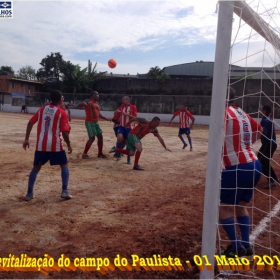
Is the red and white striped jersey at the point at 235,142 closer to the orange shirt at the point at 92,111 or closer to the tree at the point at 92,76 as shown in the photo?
the orange shirt at the point at 92,111

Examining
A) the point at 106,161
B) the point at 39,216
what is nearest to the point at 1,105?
the point at 106,161

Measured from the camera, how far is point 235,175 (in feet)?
11.7

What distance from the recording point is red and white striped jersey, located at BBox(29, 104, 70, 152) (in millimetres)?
5195

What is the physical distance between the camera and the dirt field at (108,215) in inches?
143

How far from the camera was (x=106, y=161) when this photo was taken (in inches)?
359

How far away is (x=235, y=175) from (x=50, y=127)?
121 inches

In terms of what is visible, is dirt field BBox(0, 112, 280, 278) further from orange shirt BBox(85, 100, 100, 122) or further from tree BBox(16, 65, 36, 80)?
tree BBox(16, 65, 36, 80)

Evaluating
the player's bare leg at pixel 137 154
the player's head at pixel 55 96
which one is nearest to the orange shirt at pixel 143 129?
the player's bare leg at pixel 137 154

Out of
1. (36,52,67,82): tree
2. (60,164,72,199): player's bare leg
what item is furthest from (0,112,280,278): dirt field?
(36,52,67,82): tree

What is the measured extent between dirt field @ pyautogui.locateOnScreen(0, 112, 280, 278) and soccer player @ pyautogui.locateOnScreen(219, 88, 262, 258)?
1.17ft

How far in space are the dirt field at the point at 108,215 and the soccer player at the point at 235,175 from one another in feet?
1.17

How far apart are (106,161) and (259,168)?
5.89m

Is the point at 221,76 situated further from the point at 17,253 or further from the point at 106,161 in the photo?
the point at 106,161

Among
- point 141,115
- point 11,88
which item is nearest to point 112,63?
point 141,115
